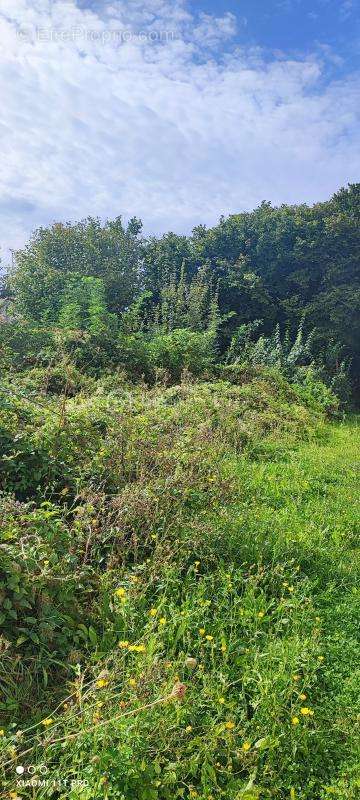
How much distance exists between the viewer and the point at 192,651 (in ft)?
8.29

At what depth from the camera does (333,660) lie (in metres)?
2.65

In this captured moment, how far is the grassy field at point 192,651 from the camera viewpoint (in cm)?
191

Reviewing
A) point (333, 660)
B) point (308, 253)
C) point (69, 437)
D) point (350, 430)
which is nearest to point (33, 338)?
point (69, 437)

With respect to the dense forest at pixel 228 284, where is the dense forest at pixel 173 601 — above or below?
below

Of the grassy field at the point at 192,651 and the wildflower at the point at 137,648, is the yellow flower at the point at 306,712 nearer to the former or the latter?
the grassy field at the point at 192,651

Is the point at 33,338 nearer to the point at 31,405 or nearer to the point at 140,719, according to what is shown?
the point at 31,405

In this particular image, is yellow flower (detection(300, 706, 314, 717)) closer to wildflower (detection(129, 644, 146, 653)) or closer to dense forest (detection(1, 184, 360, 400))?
wildflower (detection(129, 644, 146, 653))

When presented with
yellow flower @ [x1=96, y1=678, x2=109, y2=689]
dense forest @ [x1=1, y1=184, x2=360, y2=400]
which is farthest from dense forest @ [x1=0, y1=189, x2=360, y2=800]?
dense forest @ [x1=1, y1=184, x2=360, y2=400]

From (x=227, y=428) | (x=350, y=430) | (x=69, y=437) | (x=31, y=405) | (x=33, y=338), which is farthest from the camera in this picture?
(x=350, y=430)

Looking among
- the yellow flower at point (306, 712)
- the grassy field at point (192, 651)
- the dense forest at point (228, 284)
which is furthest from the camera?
the dense forest at point (228, 284)

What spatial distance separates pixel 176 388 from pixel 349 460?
236cm

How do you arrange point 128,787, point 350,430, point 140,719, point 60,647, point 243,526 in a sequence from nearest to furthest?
point 128,787 < point 140,719 < point 60,647 < point 243,526 < point 350,430

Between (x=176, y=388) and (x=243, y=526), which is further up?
(x=176, y=388)

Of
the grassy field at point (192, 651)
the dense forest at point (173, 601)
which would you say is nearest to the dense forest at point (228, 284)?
the dense forest at point (173, 601)
